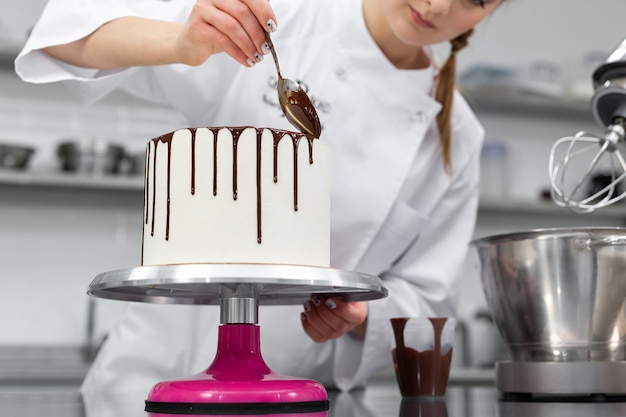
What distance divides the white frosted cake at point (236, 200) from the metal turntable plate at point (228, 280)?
4 cm

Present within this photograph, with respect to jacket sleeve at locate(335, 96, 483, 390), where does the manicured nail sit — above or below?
above

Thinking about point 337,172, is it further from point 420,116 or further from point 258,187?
point 258,187

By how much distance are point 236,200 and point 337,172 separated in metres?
0.49

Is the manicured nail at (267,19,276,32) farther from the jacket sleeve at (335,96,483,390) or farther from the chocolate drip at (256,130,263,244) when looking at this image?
the jacket sleeve at (335,96,483,390)

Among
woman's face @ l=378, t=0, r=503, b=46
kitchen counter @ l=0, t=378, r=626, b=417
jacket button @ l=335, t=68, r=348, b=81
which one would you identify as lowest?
kitchen counter @ l=0, t=378, r=626, b=417

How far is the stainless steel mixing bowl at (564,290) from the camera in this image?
3.16 ft

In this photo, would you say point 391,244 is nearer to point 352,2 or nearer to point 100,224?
point 352,2

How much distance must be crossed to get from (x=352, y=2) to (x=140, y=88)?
38 cm

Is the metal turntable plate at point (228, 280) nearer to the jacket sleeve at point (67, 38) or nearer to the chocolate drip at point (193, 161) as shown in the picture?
the chocolate drip at point (193, 161)

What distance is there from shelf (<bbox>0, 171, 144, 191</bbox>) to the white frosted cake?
1.72 meters

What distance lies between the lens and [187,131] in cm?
80

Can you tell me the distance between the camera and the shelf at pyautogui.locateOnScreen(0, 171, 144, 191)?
2383 millimetres

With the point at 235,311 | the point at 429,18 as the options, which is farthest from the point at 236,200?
the point at 429,18

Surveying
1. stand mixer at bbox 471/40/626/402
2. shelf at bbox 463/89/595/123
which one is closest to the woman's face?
stand mixer at bbox 471/40/626/402
